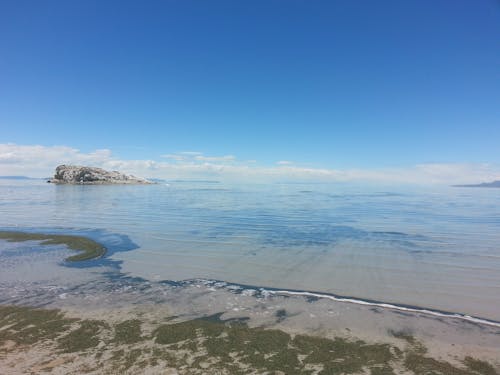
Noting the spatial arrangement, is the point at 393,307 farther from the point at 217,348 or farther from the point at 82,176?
the point at 82,176

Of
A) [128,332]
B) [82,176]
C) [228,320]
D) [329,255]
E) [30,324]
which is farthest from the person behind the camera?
[82,176]

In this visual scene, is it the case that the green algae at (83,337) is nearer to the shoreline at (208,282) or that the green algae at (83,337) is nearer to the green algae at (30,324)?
the green algae at (30,324)

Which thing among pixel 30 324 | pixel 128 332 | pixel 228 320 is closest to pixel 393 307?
pixel 228 320

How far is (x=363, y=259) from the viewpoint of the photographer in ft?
52.3

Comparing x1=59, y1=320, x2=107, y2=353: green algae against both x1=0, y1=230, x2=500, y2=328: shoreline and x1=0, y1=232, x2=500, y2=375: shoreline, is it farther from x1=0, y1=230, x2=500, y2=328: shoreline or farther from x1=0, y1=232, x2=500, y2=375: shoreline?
x1=0, y1=230, x2=500, y2=328: shoreline

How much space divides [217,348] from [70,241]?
1576 centimetres

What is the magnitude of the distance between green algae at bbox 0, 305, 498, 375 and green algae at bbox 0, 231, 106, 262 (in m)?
7.30

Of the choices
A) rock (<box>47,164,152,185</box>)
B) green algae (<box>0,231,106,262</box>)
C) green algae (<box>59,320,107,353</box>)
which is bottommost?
green algae (<box>59,320,107,353</box>)

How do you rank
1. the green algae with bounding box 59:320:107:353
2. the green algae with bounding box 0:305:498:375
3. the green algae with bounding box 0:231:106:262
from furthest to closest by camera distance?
the green algae with bounding box 0:231:106:262 < the green algae with bounding box 59:320:107:353 < the green algae with bounding box 0:305:498:375

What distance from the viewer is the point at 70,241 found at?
1880 cm

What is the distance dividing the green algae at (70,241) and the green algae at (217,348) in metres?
7.30

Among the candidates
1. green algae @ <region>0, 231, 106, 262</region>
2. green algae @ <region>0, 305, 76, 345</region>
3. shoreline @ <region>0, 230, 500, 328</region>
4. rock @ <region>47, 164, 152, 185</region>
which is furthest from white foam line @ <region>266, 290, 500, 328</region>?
rock @ <region>47, 164, 152, 185</region>

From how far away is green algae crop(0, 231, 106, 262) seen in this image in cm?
1579

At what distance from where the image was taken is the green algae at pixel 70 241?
51.8ft
